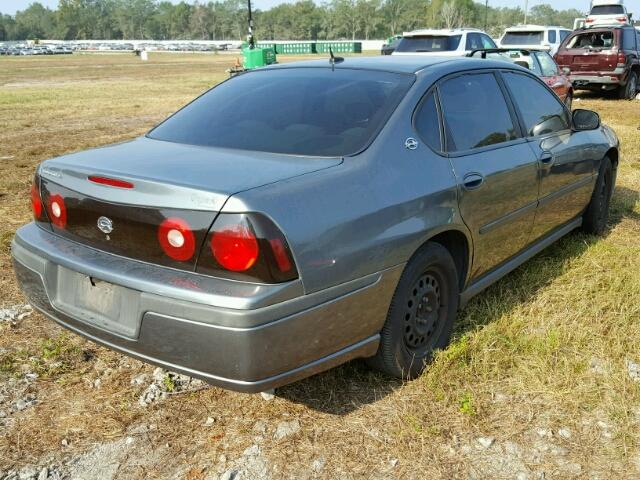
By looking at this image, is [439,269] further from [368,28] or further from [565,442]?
[368,28]

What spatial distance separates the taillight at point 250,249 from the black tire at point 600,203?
136 inches

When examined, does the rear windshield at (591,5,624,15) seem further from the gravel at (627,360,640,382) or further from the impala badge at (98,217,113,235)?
the impala badge at (98,217,113,235)

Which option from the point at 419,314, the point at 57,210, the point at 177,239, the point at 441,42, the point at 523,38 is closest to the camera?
the point at 177,239

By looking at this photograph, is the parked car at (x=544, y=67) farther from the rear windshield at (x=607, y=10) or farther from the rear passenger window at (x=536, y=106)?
the rear windshield at (x=607, y=10)

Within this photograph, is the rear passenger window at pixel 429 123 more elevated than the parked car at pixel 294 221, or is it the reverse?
the rear passenger window at pixel 429 123

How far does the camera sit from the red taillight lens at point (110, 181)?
2.34 meters

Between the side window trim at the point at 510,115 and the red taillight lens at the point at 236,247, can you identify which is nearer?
the red taillight lens at the point at 236,247

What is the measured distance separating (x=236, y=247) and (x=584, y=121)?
10.5 ft

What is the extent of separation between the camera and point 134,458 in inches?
96.9

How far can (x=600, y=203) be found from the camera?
4.93 metres

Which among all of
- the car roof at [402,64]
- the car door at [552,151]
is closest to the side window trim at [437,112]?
the car roof at [402,64]

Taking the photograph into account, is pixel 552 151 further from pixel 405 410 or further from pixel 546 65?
pixel 546 65

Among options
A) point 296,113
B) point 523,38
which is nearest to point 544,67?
point 523,38

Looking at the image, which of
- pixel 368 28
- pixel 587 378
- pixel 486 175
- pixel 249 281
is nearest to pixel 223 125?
pixel 249 281
